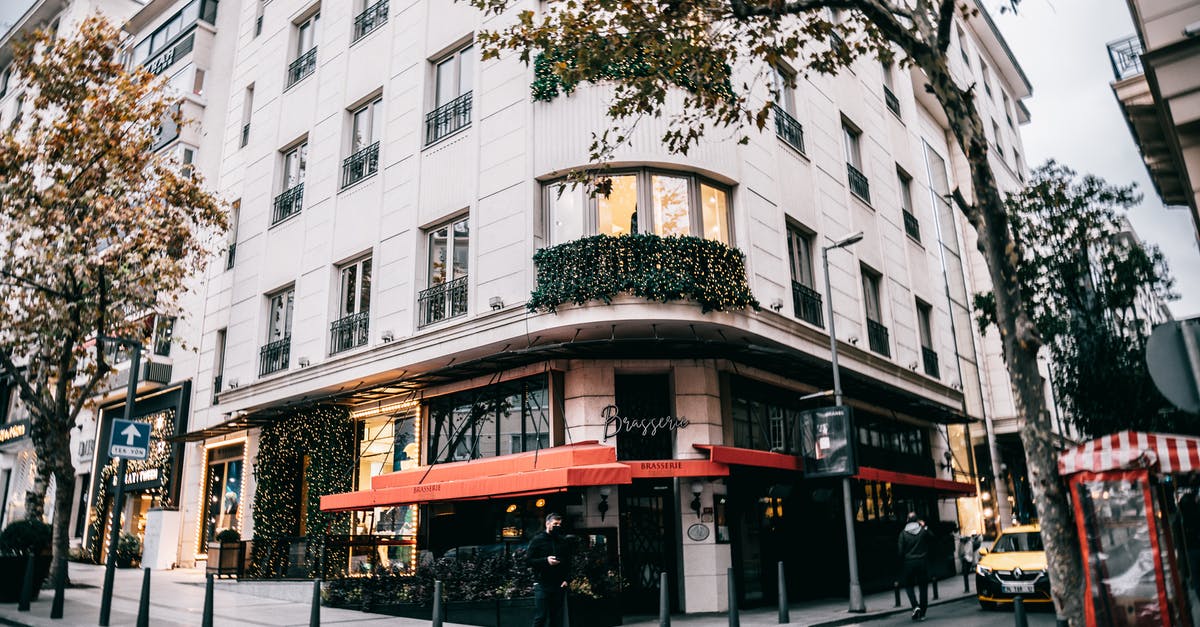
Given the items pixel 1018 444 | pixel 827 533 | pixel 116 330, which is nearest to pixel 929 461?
pixel 827 533

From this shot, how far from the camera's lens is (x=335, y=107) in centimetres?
2172

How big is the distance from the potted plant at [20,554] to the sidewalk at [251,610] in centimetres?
31

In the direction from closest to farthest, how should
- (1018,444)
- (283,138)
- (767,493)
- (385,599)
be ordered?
(385,599) → (767,493) → (283,138) → (1018,444)

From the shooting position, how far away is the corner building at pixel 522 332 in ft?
51.2

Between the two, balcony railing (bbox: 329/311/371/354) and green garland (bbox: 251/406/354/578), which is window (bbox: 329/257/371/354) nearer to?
balcony railing (bbox: 329/311/371/354)

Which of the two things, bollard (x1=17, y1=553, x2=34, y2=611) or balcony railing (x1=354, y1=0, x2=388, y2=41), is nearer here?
bollard (x1=17, y1=553, x2=34, y2=611)

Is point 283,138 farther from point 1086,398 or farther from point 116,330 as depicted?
point 1086,398

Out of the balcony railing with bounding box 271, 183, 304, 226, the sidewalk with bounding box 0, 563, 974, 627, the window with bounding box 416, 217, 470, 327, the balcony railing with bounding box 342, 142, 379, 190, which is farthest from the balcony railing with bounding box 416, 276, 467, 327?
the balcony railing with bounding box 271, 183, 304, 226

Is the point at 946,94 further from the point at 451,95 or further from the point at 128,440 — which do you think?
the point at 128,440

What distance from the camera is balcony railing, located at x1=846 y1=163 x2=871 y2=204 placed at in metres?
23.2

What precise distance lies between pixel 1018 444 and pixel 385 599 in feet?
96.0

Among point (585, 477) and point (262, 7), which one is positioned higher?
point (262, 7)

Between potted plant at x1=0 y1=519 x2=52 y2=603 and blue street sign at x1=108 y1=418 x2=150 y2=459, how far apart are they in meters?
3.04

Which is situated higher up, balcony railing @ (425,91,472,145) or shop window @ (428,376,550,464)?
balcony railing @ (425,91,472,145)
